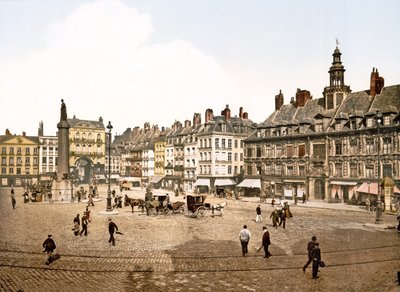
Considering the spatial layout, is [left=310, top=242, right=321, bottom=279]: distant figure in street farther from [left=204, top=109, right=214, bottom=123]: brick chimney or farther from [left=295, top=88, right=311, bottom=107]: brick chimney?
[left=204, top=109, right=214, bottom=123]: brick chimney

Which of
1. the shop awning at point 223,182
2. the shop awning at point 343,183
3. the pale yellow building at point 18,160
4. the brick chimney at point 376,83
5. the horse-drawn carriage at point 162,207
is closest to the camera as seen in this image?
the horse-drawn carriage at point 162,207

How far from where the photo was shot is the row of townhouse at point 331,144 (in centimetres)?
4141

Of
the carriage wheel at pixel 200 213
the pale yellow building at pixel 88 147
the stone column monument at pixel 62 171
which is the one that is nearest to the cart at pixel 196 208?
the carriage wheel at pixel 200 213

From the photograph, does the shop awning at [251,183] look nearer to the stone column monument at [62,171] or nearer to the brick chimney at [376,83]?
the brick chimney at [376,83]

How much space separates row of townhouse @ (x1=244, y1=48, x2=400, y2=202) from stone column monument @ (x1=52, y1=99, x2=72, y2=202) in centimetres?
2625

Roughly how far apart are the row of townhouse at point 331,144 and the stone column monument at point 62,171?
26.3 meters

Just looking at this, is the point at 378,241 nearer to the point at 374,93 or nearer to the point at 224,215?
the point at 224,215

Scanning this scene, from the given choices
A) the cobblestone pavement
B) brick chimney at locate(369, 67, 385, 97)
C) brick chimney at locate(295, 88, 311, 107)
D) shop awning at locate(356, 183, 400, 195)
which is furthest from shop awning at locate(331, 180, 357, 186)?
the cobblestone pavement

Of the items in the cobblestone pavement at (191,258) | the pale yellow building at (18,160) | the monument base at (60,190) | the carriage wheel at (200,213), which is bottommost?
the cobblestone pavement at (191,258)

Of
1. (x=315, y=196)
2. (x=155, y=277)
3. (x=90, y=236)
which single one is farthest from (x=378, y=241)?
(x=315, y=196)

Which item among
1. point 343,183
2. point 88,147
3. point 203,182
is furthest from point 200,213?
point 88,147

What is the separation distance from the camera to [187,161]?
73.2m

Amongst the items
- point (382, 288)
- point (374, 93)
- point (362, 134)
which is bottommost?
point (382, 288)

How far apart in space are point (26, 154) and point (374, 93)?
242 ft
